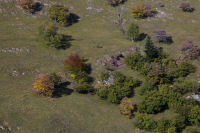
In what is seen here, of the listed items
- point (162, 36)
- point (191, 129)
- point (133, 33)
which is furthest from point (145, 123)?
point (133, 33)

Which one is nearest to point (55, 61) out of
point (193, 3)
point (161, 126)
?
point (161, 126)

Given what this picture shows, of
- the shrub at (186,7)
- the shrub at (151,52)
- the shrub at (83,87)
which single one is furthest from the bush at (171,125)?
the shrub at (186,7)

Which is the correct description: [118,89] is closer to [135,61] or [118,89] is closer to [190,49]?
[135,61]

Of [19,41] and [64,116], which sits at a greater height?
[19,41]

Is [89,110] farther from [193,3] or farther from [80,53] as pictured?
[193,3]

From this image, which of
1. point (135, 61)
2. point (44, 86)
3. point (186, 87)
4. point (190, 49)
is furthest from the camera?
point (190, 49)

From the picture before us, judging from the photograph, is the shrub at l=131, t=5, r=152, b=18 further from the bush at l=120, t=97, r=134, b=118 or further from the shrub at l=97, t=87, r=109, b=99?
the bush at l=120, t=97, r=134, b=118

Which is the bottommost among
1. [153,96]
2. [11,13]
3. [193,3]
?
[153,96]
